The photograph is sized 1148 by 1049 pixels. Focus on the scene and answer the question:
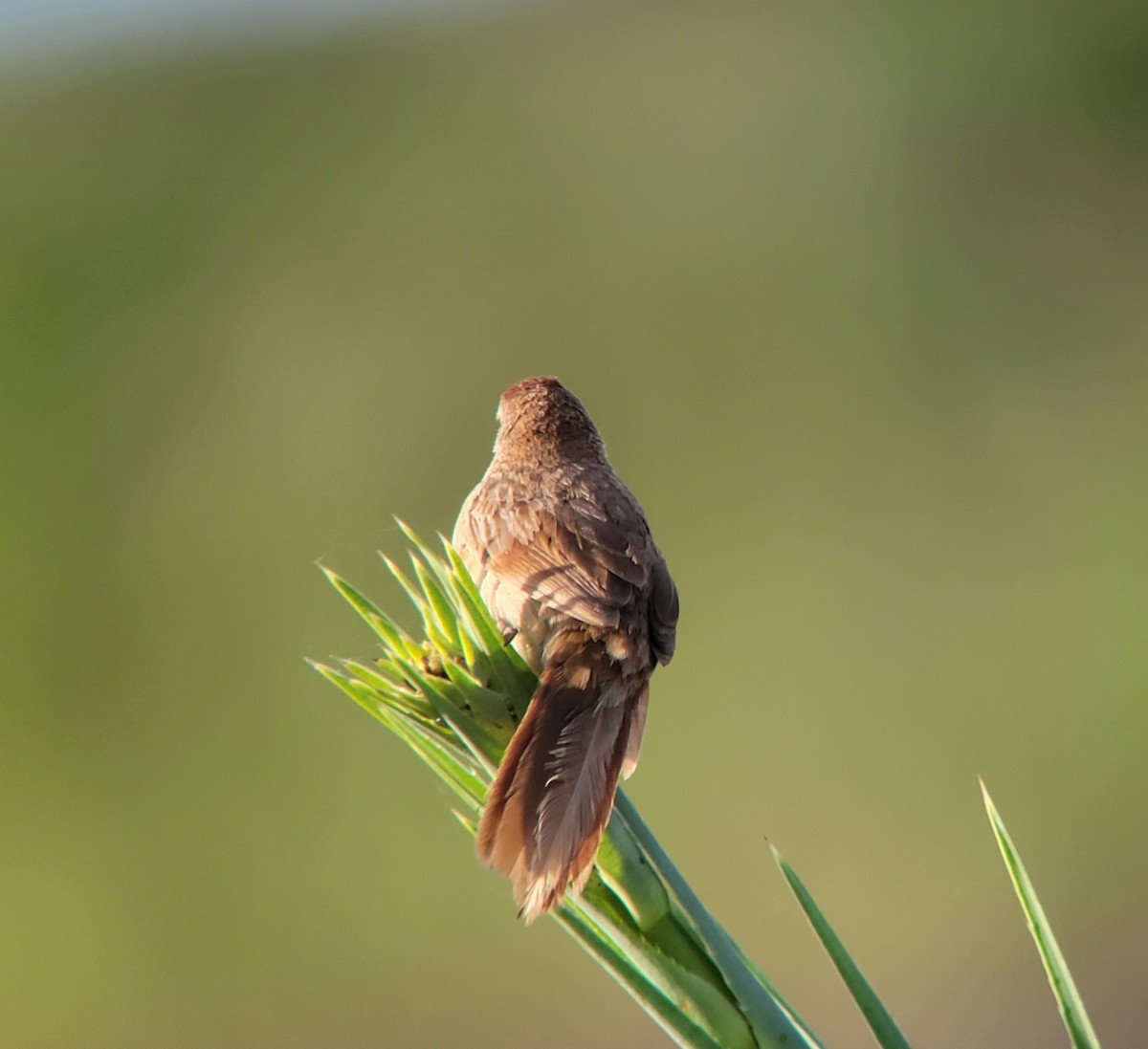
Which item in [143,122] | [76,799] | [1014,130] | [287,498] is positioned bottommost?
[76,799]

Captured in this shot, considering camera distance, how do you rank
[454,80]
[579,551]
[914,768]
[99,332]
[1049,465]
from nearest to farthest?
[579,551], [914,768], [1049,465], [99,332], [454,80]

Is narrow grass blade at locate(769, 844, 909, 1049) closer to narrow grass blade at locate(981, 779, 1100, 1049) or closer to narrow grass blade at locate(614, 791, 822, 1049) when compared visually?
narrow grass blade at locate(614, 791, 822, 1049)

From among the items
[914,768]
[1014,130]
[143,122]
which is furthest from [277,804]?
[1014,130]

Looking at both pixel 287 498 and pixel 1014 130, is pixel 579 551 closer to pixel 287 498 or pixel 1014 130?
pixel 287 498

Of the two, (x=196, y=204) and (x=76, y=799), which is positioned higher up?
(x=196, y=204)

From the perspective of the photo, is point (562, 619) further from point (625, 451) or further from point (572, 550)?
point (625, 451)
